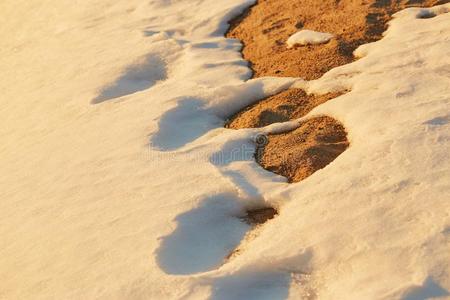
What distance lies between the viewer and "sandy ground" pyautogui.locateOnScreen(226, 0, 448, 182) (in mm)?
3406

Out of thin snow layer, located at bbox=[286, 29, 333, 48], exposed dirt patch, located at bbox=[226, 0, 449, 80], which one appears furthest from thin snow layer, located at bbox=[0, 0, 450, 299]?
thin snow layer, located at bbox=[286, 29, 333, 48]

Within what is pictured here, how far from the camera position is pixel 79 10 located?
645cm

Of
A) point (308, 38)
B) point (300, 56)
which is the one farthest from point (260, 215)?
point (308, 38)

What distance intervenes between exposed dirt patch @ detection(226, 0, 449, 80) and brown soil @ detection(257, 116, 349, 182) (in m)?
0.69

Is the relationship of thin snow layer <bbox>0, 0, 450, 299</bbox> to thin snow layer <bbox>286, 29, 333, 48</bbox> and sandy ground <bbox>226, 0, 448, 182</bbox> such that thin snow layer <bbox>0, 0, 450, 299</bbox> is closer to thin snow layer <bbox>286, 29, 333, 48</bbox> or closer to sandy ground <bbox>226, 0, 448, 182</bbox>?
sandy ground <bbox>226, 0, 448, 182</bbox>

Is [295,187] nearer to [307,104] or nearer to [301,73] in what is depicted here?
[307,104]

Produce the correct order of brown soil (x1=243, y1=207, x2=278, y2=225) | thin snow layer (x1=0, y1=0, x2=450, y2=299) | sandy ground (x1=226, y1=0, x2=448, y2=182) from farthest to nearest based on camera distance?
1. sandy ground (x1=226, y1=0, x2=448, y2=182)
2. brown soil (x1=243, y1=207, x2=278, y2=225)
3. thin snow layer (x1=0, y1=0, x2=450, y2=299)

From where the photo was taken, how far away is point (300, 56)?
14.9 feet

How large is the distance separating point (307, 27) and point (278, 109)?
1.26m

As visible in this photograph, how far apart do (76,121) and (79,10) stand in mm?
2533

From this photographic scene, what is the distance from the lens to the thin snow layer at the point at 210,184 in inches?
102

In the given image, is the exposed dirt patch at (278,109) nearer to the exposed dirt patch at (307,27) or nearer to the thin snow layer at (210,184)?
the thin snow layer at (210,184)

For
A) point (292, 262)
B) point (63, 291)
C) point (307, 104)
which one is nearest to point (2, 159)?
point (63, 291)

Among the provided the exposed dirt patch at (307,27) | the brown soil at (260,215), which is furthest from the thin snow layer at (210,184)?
the exposed dirt patch at (307,27)
